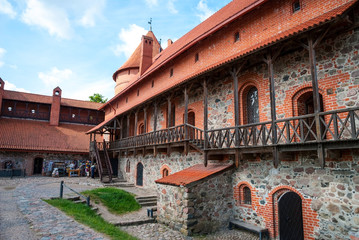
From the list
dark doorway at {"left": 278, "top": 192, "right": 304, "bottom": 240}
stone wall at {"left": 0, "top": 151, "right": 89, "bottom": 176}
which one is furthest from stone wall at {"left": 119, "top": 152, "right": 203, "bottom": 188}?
stone wall at {"left": 0, "top": 151, "right": 89, "bottom": 176}

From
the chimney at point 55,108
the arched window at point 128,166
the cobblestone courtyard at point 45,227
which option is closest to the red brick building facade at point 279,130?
the cobblestone courtyard at point 45,227

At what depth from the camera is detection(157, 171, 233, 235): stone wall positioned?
26.8 ft

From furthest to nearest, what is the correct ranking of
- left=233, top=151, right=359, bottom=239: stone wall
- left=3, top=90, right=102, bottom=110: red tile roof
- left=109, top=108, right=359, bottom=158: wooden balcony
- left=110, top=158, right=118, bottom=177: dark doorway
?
left=3, top=90, right=102, bottom=110: red tile roof, left=110, top=158, right=118, bottom=177: dark doorway, left=233, top=151, right=359, bottom=239: stone wall, left=109, top=108, right=359, bottom=158: wooden balcony

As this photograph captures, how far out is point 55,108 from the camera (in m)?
26.1

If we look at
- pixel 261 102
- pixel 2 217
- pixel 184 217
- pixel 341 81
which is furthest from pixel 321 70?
pixel 2 217

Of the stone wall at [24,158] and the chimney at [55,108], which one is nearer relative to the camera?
the stone wall at [24,158]

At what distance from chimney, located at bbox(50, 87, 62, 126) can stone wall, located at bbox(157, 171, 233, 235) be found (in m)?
20.1

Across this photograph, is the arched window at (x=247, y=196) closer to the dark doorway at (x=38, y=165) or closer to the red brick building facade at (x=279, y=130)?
the red brick building facade at (x=279, y=130)

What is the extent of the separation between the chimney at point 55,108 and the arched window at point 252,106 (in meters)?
21.6

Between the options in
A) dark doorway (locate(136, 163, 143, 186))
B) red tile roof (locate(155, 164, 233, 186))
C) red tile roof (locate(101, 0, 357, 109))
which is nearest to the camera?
red tile roof (locate(101, 0, 357, 109))

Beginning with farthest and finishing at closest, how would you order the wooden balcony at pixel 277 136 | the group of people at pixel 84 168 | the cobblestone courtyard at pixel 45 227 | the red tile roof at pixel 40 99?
1. the red tile roof at pixel 40 99
2. the group of people at pixel 84 168
3. the cobblestone courtyard at pixel 45 227
4. the wooden balcony at pixel 277 136

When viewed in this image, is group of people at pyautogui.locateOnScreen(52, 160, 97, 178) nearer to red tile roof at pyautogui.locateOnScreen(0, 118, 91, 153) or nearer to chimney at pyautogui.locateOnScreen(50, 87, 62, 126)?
red tile roof at pyautogui.locateOnScreen(0, 118, 91, 153)

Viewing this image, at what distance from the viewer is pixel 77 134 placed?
83.0 ft

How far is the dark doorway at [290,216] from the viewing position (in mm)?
7266
